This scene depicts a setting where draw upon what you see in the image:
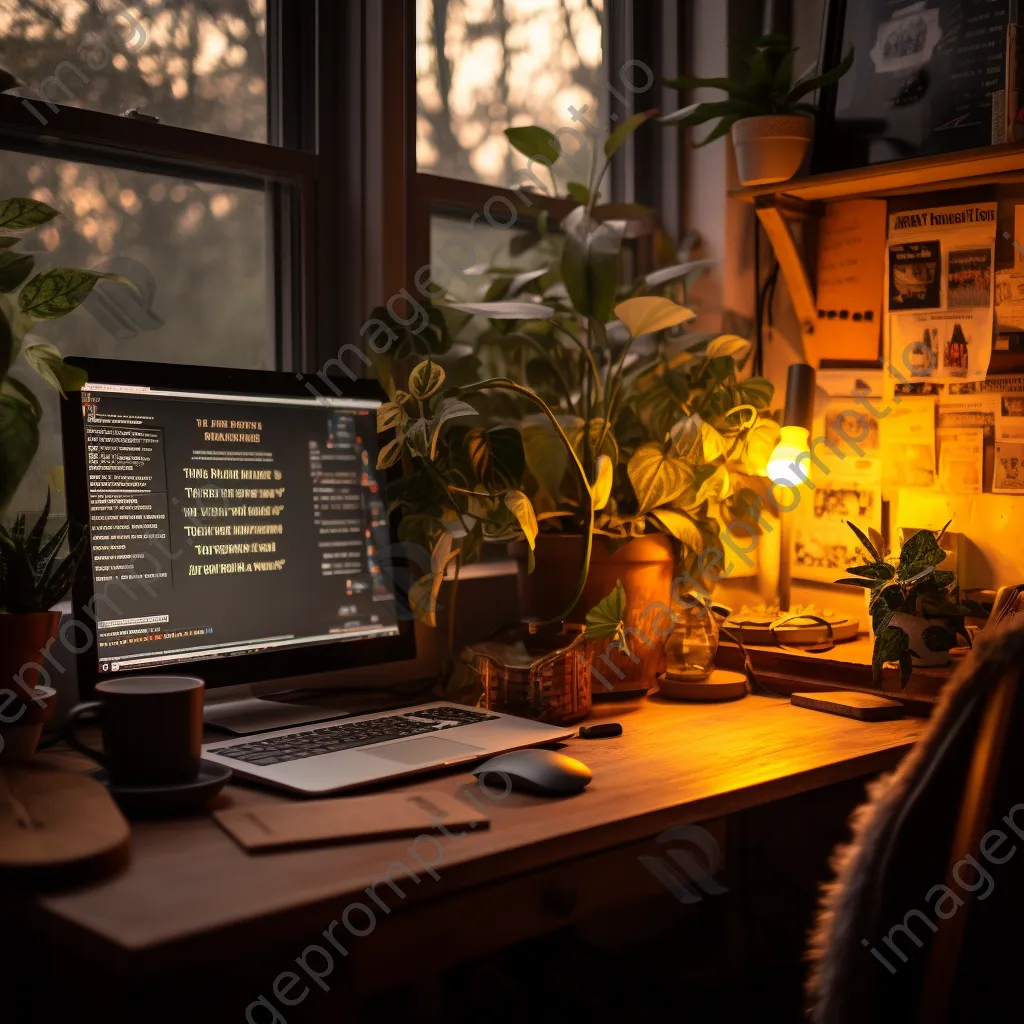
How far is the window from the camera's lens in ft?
4.73

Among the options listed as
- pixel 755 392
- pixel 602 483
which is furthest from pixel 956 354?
pixel 602 483

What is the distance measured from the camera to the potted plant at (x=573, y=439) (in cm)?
146

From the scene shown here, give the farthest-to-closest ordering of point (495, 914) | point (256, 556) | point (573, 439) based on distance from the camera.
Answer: point (573, 439)
point (256, 556)
point (495, 914)

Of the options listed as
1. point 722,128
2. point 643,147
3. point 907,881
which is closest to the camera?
point 907,881

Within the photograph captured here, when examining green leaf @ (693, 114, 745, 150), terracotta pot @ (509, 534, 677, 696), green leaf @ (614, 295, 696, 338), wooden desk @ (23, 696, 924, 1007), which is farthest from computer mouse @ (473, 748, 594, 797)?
green leaf @ (693, 114, 745, 150)

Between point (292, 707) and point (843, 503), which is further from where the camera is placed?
point (843, 503)

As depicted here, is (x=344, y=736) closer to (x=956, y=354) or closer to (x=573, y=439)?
(x=573, y=439)

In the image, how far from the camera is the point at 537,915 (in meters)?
1.00

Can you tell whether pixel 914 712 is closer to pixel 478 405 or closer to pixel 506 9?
pixel 478 405

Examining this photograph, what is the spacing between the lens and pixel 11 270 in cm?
115

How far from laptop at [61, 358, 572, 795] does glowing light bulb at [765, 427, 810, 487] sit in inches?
22.1

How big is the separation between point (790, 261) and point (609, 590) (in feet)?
2.20

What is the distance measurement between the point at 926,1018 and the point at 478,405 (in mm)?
1061

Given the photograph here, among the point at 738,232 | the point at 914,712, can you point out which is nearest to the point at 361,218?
the point at 738,232
